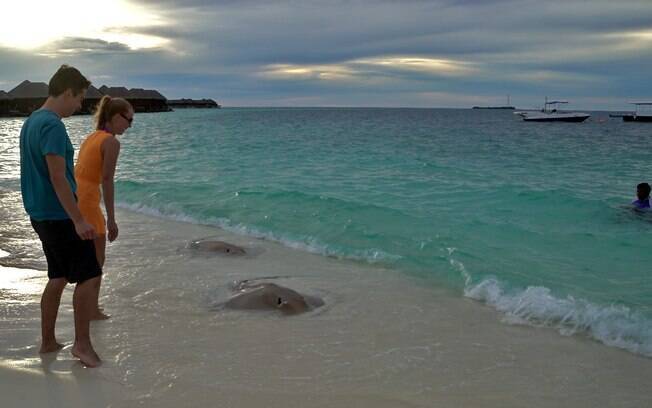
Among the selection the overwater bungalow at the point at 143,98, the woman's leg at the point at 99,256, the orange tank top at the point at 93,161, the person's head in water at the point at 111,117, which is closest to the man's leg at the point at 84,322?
the woman's leg at the point at 99,256

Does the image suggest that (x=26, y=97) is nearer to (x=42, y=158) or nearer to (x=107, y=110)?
→ (x=107, y=110)

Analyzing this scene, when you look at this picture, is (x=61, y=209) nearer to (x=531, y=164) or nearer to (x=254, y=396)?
(x=254, y=396)

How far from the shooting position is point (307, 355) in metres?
4.65

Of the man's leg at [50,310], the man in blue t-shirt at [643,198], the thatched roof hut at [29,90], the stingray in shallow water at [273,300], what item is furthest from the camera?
the thatched roof hut at [29,90]

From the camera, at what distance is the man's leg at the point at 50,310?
4.26m

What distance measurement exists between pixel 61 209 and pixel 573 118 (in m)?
84.2

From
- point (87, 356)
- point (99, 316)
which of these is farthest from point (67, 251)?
point (99, 316)

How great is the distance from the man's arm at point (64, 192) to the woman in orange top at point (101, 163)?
85 cm

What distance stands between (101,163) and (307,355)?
216 centimetres

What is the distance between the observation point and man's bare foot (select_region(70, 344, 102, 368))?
4219 mm

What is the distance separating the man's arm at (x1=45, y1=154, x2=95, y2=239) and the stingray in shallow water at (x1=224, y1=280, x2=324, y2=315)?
86.3 inches

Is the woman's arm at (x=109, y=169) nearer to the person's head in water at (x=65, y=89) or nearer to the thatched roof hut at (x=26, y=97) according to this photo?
the person's head in water at (x=65, y=89)

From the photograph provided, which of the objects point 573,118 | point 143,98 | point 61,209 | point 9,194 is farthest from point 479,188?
point 143,98

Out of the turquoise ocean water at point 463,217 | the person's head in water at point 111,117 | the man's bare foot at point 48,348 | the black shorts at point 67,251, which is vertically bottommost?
the turquoise ocean water at point 463,217
